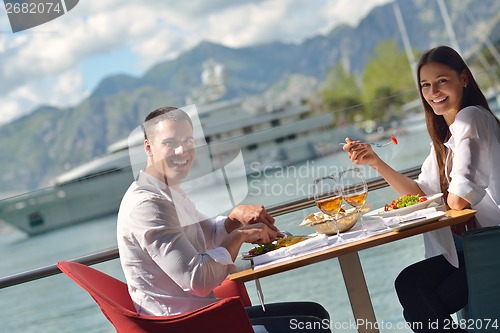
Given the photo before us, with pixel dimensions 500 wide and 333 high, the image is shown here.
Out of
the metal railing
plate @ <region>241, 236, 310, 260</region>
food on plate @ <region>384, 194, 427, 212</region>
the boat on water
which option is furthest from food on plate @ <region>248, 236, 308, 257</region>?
the boat on water

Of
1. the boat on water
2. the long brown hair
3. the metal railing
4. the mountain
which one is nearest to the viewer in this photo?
the long brown hair

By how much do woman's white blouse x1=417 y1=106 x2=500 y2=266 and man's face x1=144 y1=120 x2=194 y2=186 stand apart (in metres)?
0.72

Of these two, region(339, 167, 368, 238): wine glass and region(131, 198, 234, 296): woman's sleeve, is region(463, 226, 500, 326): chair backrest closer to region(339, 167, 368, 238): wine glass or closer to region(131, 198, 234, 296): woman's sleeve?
region(339, 167, 368, 238): wine glass

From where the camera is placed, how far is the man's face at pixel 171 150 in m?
2.06

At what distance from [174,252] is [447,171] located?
3.02ft

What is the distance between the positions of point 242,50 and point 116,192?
82.6 ft

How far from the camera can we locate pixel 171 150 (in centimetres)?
206

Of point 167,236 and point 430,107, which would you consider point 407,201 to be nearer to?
point 430,107

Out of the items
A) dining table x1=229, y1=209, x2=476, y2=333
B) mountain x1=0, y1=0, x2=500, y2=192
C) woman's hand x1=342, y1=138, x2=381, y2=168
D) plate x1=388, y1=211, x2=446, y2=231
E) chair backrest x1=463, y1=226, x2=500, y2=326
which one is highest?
mountain x1=0, y1=0, x2=500, y2=192

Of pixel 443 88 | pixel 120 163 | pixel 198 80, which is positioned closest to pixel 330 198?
pixel 443 88

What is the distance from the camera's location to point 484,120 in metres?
2.12

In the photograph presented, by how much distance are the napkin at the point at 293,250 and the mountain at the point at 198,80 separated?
157 ft

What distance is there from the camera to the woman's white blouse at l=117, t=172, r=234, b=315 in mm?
1898

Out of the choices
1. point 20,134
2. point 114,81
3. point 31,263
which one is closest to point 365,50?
point 114,81
